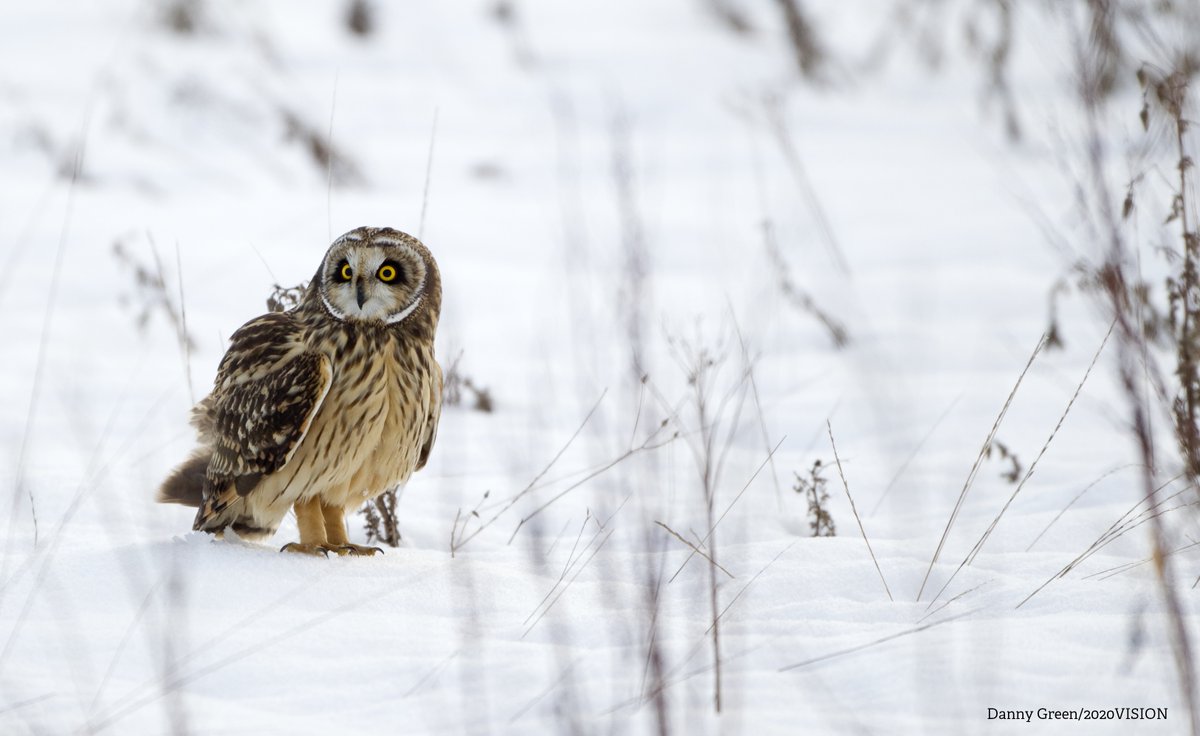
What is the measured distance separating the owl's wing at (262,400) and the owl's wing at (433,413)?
348 millimetres

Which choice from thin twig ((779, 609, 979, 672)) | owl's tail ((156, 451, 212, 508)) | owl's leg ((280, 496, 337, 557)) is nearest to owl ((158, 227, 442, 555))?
owl's leg ((280, 496, 337, 557))

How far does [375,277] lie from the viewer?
3312 millimetres

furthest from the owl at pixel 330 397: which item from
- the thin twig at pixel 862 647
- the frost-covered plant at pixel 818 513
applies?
the thin twig at pixel 862 647

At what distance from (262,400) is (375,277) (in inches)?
16.0

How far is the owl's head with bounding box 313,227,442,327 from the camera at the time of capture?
10.7ft

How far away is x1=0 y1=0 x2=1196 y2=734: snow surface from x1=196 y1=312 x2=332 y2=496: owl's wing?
21 cm

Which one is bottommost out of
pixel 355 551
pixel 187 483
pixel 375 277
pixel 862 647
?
pixel 862 647

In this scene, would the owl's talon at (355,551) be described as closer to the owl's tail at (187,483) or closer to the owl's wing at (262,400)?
the owl's wing at (262,400)

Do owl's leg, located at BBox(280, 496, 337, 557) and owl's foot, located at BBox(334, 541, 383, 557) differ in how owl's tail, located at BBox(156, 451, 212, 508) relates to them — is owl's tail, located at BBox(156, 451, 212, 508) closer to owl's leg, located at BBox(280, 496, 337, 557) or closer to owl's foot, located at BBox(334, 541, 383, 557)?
owl's leg, located at BBox(280, 496, 337, 557)

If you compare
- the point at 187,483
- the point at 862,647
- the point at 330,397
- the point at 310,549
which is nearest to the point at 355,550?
the point at 310,549

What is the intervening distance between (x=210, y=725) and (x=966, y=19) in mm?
9253

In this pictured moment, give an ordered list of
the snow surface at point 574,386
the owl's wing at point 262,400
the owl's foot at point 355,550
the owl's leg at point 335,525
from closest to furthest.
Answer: the snow surface at point 574,386 < the owl's wing at point 262,400 < the owl's foot at point 355,550 < the owl's leg at point 335,525

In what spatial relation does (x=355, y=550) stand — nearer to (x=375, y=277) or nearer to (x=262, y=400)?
(x=262, y=400)

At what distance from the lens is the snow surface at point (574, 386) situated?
7.97 ft
